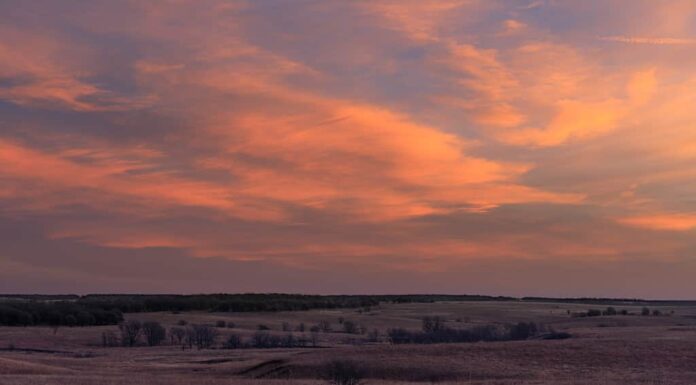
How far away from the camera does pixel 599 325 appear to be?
119250mm

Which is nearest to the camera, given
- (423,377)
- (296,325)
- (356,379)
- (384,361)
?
(356,379)

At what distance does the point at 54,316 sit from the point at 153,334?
41.4 meters

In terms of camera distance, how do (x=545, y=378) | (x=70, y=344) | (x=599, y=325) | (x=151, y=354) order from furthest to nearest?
(x=599, y=325)
(x=70, y=344)
(x=151, y=354)
(x=545, y=378)

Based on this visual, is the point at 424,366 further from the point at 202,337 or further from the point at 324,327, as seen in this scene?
the point at 324,327

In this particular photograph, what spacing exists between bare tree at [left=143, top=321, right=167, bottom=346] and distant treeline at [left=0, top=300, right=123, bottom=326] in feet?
113

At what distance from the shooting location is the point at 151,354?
265ft

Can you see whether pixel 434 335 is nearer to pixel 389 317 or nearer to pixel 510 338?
pixel 510 338

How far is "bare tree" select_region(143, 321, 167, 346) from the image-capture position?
10820 centimetres

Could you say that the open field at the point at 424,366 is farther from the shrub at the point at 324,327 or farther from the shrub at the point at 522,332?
the shrub at the point at 324,327

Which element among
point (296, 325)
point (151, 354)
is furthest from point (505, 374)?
point (296, 325)

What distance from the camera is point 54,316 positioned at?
144 meters

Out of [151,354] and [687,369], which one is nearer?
[687,369]

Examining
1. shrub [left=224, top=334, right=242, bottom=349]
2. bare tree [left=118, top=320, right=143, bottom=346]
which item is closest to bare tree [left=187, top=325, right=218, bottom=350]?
shrub [left=224, top=334, right=242, bottom=349]

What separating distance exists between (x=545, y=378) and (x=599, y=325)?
7280 cm
